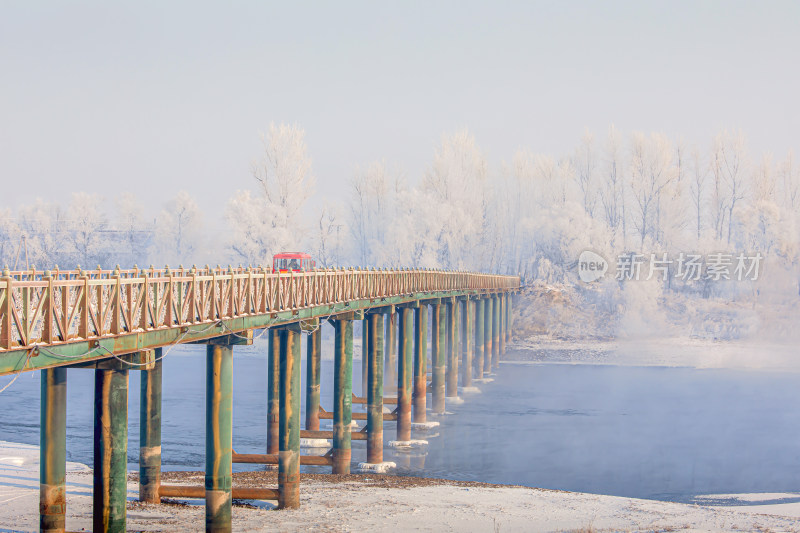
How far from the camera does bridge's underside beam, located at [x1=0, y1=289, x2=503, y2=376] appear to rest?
13984 millimetres

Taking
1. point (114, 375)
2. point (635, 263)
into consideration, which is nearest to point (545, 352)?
point (635, 263)

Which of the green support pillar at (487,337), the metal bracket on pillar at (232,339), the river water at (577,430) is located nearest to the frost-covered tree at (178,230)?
the river water at (577,430)

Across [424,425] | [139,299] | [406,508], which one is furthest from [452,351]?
[139,299]

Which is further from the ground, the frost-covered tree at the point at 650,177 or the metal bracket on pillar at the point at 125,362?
the frost-covered tree at the point at 650,177

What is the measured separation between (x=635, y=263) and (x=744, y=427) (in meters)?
62.0

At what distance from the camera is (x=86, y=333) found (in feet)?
50.1

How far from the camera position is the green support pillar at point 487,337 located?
2591 inches

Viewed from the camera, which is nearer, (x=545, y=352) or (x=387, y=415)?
(x=387, y=415)

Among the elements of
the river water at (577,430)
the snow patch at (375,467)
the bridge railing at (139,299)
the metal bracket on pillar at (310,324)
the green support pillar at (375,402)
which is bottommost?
the river water at (577,430)

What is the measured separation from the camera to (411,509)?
24.5 metres

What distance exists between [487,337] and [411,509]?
4441 centimetres

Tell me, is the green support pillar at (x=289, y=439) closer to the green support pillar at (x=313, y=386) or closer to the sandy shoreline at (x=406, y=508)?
the sandy shoreline at (x=406, y=508)

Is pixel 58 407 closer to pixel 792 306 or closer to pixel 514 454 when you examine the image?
pixel 514 454

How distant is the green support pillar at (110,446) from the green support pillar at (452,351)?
36523 millimetres
